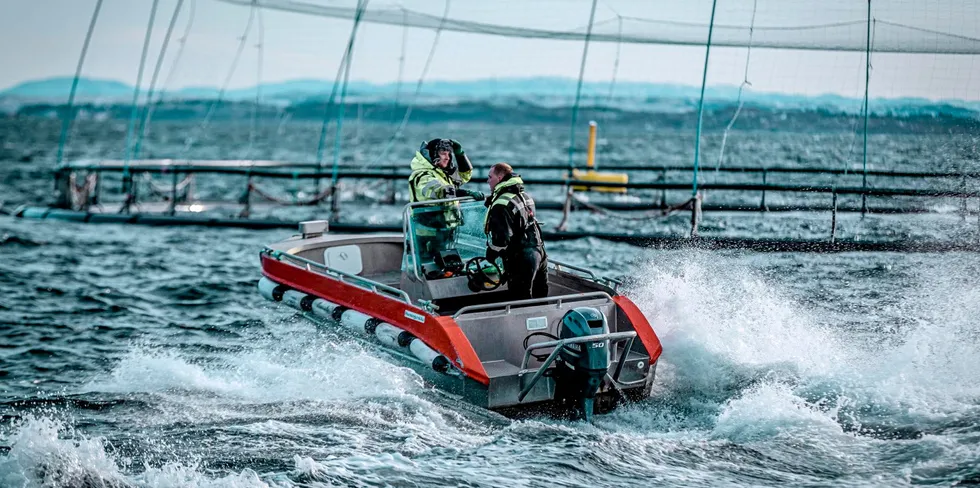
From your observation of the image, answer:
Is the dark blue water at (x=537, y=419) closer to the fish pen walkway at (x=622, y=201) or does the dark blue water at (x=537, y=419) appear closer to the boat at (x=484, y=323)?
the boat at (x=484, y=323)

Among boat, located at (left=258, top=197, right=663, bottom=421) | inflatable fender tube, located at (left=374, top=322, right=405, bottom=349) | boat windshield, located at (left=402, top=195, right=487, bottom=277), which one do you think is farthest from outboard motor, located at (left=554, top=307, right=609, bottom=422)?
boat windshield, located at (left=402, top=195, right=487, bottom=277)

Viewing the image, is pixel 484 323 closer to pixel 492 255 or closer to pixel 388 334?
pixel 492 255

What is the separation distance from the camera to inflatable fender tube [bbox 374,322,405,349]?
8.62 metres

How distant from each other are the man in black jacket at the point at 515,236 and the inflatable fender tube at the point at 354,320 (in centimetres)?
138

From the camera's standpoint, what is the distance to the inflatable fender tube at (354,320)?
9133mm

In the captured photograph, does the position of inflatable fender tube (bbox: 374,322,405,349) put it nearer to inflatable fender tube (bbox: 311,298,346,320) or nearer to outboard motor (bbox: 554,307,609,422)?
inflatable fender tube (bbox: 311,298,346,320)

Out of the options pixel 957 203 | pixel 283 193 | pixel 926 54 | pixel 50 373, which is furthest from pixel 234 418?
pixel 283 193

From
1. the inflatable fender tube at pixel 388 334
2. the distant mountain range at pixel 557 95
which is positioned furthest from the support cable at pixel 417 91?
the inflatable fender tube at pixel 388 334

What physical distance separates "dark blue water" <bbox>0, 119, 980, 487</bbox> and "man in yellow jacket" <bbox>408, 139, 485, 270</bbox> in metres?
1.25

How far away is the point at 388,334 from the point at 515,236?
4.74 ft

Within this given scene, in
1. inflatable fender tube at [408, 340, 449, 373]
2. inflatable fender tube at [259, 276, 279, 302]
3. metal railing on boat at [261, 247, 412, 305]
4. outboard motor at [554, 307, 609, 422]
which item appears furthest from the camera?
inflatable fender tube at [259, 276, 279, 302]

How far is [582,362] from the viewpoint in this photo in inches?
297

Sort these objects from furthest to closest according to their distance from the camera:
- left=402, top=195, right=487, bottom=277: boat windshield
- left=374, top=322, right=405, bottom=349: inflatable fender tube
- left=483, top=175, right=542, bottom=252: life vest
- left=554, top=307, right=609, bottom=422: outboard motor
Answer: left=402, top=195, right=487, bottom=277: boat windshield < left=374, top=322, right=405, bottom=349: inflatable fender tube < left=483, top=175, right=542, bottom=252: life vest < left=554, top=307, right=609, bottom=422: outboard motor

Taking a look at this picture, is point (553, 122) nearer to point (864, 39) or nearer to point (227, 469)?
point (864, 39)
